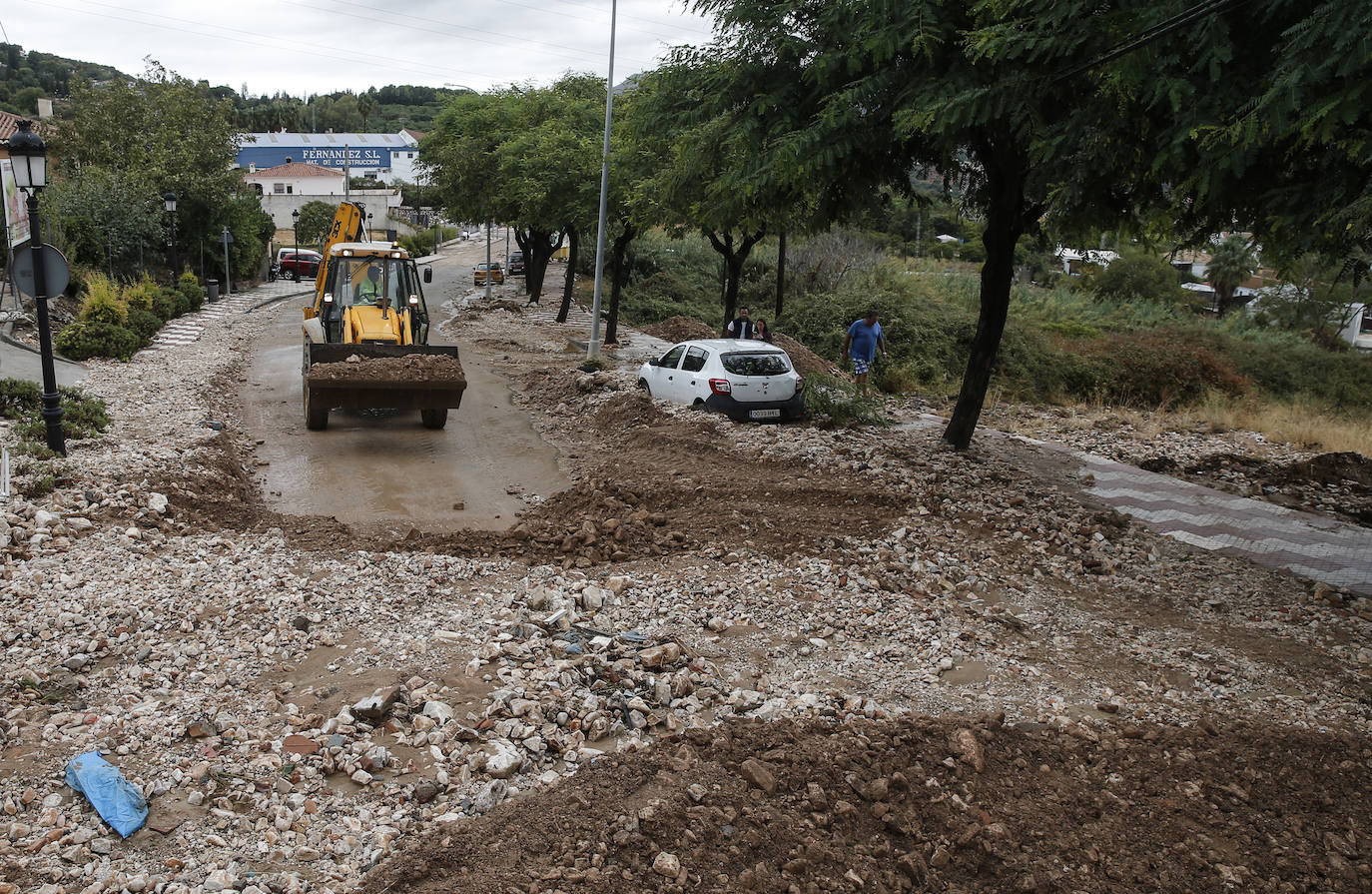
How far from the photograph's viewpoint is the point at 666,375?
641 inches

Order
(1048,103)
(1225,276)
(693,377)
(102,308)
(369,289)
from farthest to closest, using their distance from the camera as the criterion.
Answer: (1225,276), (102,308), (369,289), (693,377), (1048,103)

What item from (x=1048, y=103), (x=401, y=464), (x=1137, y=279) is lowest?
(x=401, y=464)

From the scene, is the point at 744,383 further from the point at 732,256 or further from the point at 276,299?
the point at 276,299

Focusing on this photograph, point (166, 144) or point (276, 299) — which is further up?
point (166, 144)

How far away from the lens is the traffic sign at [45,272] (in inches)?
432

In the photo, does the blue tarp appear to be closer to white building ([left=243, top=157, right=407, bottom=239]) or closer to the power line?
the power line

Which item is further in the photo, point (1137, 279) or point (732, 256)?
point (1137, 279)

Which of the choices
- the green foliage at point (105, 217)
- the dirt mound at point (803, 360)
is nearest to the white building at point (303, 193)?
the green foliage at point (105, 217)

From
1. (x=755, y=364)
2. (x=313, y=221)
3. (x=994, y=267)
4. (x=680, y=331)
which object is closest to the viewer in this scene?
(x=994, y=267)

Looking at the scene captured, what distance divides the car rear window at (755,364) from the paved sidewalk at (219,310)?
14.4m

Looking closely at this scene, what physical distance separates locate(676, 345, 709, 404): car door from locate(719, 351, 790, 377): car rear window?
430mm

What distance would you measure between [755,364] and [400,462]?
18.3ft

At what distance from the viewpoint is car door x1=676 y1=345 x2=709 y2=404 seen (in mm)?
15070

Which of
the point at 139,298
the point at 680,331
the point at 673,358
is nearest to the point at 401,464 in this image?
the point at 673,358
